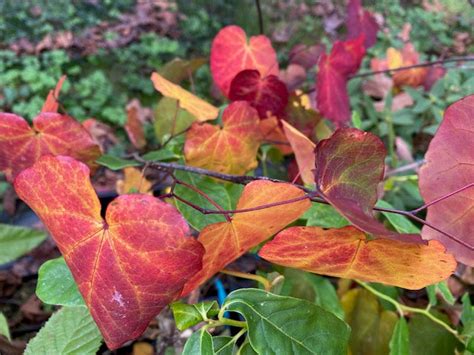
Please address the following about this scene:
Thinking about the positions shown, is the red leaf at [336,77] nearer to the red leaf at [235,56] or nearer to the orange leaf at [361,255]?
the red leaf at [235,56]

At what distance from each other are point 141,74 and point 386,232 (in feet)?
5.62

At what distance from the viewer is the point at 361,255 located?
438 millimetres

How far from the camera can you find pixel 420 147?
58.9 inches

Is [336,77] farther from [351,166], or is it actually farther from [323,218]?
[351,166]

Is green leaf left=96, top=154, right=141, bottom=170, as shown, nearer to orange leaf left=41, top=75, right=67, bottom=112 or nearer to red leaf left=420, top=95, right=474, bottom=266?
orange leaf left=41, top=75, right=67, bottom=112

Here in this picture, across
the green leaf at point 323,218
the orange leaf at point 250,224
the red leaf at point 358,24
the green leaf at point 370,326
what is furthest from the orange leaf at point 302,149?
the red leaf at point 358,24

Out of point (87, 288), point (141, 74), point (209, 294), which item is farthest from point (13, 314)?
point (141, 74)

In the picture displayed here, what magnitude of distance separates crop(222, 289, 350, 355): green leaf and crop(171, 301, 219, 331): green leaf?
2 cm

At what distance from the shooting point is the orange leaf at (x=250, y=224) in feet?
1.42

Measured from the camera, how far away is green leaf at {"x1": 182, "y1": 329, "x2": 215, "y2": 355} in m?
0.46

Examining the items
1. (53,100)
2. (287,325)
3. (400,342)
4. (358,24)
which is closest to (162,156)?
(53,100)

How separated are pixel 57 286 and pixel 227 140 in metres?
0.31

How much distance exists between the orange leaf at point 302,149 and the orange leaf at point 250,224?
0.54 ft

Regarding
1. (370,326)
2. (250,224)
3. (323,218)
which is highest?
(250,224)
